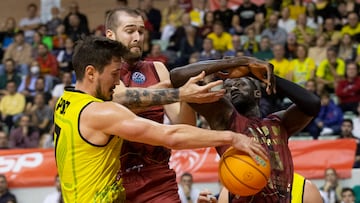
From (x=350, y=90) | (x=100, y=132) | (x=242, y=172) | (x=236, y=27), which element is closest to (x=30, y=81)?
(x=236, y=27)

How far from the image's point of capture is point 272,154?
621 centimetres

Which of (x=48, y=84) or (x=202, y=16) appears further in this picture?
(x=202, y=16)

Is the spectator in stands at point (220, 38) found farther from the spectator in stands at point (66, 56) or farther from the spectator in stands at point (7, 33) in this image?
the spectator in stands at point (7, 33)

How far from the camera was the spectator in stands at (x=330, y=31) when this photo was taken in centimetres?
1738

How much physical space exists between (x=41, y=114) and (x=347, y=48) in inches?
268

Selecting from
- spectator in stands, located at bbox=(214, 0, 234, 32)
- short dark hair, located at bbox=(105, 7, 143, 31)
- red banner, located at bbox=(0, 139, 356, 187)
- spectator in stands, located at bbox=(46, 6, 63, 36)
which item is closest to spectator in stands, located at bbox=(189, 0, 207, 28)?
spectator in stands, located at bbox=(214, 0, 234, 32)

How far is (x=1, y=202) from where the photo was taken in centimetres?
1433

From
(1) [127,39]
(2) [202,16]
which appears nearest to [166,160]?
(1) [127,39]

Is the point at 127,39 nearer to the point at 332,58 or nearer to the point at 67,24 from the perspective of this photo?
the point at 332,58

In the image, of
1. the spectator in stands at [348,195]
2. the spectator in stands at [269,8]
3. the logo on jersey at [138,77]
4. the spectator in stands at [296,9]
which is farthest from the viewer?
the spectator in stands at [269,8]

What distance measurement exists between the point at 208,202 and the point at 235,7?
47.7ft

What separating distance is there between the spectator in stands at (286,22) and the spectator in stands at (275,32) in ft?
1.06

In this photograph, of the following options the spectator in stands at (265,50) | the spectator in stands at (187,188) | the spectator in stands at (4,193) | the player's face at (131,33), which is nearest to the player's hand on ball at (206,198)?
the player's face at (131,33)

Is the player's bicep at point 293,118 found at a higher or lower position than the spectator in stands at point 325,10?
higher
